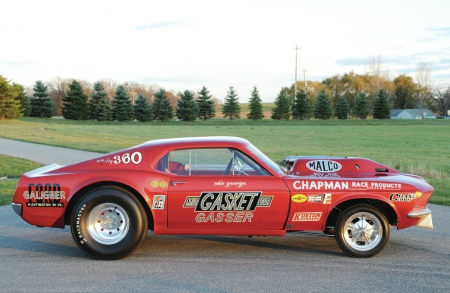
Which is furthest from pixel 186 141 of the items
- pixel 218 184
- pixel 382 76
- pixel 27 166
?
pixel 382 76

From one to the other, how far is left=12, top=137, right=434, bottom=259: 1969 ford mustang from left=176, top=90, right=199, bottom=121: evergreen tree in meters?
70.0

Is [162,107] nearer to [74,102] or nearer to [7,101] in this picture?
[74,102]

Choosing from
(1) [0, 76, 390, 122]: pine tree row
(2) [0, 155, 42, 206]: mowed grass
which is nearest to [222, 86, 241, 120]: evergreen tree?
(1) [0, 76, 390, 122]: pine tree row

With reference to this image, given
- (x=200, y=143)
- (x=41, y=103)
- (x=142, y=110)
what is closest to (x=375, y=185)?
(x=200, y=143)

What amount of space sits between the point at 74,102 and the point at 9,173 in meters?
59.6

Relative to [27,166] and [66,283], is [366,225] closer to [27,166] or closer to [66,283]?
[66,283]

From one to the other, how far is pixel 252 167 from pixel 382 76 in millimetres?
110751

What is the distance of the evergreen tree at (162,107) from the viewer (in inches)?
2985

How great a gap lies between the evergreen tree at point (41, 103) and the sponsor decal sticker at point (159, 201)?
70281mm

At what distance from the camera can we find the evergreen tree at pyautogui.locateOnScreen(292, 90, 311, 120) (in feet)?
271

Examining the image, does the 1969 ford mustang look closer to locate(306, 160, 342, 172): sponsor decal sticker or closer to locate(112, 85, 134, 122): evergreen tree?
locate(306, 160, 342, 172): sponsor decal sticker

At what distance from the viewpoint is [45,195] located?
5551 millimetres

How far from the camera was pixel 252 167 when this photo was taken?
5.59 metres

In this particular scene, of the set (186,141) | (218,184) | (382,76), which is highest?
(382,76)
